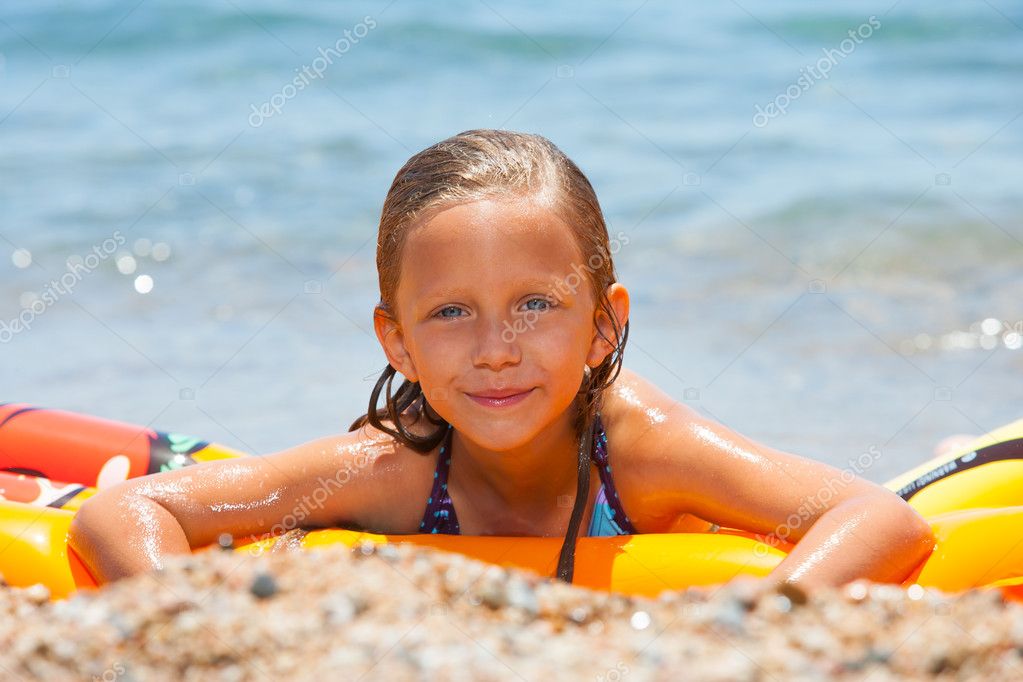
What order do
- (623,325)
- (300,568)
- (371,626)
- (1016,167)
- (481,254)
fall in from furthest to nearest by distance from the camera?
(1016,167)
(623,325)
(481,254)
(300,568)
(371,626)

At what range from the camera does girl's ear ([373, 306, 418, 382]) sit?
292cm

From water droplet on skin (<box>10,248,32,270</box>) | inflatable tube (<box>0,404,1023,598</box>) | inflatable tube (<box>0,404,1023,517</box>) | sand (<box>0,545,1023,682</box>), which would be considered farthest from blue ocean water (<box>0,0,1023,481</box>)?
sand (<box>0,545,1023,682</box>)

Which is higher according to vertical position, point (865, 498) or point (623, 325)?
point (623, 325)

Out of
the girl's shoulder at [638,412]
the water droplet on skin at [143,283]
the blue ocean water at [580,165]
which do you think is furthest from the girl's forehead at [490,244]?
the water droplet on skin at [143,283]

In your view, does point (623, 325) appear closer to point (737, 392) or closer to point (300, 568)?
point (300, 568)

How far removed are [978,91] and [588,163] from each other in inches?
139

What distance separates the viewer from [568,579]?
269 cm

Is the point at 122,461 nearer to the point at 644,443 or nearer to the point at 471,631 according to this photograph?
the point at 644,443

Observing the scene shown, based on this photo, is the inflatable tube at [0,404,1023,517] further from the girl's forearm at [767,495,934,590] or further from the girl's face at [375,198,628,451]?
the girl's face at [375,198,628,451]

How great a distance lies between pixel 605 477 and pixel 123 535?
1.15 m

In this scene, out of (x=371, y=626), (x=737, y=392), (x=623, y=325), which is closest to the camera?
(x=371, y=626)

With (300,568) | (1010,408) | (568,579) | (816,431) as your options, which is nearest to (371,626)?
(300,568)

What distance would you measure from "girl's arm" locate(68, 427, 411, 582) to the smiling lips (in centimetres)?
44

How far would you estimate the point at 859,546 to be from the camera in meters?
2.56
